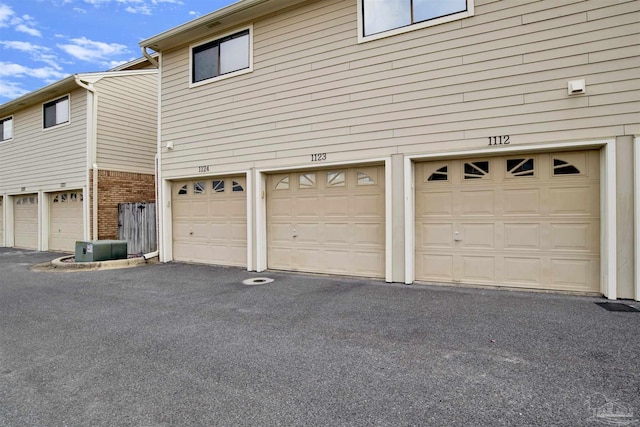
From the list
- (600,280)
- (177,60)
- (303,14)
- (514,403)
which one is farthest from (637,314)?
(177,60)

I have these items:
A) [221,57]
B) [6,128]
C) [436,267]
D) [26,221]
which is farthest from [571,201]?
[6,128]

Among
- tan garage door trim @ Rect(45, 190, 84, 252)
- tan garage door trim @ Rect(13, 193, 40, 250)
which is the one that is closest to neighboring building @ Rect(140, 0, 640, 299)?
tan garage door trim @ Rect(45, 190, 84, 252)

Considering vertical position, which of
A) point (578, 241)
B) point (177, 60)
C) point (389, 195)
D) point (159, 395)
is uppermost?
point (177, 60)

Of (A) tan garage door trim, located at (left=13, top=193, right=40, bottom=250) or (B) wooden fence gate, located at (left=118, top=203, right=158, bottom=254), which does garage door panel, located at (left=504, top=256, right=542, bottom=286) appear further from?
(A) tan garage door trim, located at (left=13, top=193, right=40, bottom=250)

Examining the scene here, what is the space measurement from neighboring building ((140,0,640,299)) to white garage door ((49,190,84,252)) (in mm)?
5913

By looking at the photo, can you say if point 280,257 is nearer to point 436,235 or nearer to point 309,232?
point 309,232

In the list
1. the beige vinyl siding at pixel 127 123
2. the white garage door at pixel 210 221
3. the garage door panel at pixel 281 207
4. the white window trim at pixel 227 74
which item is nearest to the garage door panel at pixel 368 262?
the garage door panel at pixel 281 207

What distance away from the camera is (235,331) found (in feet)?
13.7

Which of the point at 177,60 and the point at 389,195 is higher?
the point at 177,60

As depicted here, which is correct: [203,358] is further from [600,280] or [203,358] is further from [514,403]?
[600,280]

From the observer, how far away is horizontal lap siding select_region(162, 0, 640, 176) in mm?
5184

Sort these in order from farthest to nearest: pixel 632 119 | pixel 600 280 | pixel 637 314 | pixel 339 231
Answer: pixel 339 231, pixel 600 280, pixel 632 119, pixel 637 314

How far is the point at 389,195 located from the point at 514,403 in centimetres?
433

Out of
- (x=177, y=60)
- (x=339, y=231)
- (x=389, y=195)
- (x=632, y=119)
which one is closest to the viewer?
(x=632, y=119)
